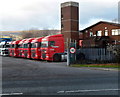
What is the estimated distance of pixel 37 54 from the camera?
97.5 feet

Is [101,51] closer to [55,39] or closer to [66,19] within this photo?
[55,39]

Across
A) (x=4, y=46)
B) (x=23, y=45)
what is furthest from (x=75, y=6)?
(x=23, y=45)

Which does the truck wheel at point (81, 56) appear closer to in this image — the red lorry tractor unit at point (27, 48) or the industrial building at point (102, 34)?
the red lorry tractor unit at point (27, 48)

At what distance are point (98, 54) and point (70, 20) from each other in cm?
4109

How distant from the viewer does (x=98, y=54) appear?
27344 mm

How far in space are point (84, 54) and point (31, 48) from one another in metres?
8.75

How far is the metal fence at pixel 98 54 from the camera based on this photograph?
85.0 ft

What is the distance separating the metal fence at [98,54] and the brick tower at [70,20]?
38.4 m

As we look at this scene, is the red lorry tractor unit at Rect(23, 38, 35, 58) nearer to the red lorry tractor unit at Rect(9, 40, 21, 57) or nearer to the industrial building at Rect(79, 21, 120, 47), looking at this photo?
the red lorry tractor unit at Rect(9, 40, 21, 57)

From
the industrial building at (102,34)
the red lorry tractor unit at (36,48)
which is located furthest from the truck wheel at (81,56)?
the industrial building at (102,34)

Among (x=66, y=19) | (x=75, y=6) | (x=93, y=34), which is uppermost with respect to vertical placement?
(x=75, y=6)

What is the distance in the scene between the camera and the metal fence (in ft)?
85.0

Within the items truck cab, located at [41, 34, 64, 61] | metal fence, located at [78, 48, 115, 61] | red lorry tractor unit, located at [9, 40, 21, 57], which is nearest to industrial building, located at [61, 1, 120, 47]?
red lorry tractor unit, located at [9, 40, 21, 57]

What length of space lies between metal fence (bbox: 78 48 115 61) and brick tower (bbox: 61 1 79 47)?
38.4m
